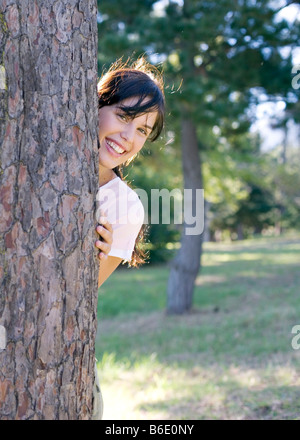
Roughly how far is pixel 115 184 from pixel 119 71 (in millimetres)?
477

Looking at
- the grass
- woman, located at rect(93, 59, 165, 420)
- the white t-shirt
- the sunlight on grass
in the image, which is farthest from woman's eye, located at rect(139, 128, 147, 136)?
the sunlight on grass

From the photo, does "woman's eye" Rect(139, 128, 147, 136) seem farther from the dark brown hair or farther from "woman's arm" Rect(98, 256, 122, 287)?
"woman's arm" Rect(98, 256, 122, 287)

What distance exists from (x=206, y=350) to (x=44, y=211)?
5.22 meters

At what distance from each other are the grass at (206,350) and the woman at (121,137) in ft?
5.69

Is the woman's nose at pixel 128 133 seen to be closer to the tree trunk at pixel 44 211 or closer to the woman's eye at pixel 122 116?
the woman's eye at pixel 122 116

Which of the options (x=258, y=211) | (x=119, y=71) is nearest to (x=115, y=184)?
(x=119, y=71)

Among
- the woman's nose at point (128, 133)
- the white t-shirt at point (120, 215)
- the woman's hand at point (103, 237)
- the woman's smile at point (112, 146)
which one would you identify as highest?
the woman's nose at point (128, 133)

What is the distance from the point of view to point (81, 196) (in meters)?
1.65

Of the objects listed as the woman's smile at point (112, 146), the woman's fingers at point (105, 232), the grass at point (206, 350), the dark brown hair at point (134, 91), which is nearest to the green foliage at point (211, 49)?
the grass at point (206, 350)

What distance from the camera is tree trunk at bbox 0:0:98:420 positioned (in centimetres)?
153

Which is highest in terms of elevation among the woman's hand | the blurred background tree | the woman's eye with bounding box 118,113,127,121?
the blurred background tree

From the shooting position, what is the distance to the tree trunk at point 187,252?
9.00 m

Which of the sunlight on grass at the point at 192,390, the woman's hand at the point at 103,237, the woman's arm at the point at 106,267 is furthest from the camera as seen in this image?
the sunlight on grass at the point at 192,390

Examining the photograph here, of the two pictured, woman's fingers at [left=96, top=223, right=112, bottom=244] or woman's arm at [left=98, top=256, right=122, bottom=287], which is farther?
woman's arm at [left=98, top=256, right=122, bottom=287]
